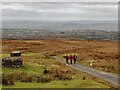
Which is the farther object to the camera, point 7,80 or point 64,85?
point 7,80

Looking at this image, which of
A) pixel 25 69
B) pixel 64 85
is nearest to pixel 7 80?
pixel 64 85

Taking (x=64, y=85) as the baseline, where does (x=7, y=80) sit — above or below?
above

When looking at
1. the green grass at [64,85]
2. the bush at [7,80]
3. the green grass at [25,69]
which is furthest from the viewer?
the green grass at [25,69]

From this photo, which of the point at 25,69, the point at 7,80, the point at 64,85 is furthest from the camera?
the point at 25,69

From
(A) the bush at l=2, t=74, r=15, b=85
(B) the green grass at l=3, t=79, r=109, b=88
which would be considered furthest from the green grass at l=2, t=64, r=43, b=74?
(B) the green grass at l=3, t=79, r=109, b=88

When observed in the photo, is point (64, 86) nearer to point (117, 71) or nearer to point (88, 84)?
point (88, 84)

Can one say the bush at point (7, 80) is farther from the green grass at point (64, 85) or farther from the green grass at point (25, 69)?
the green grass at point (25, 69)

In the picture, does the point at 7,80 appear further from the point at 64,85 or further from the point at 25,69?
the point at 25,69

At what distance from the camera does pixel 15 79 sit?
97.0 ft

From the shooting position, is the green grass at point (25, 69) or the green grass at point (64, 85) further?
the green grass at point (25, 69)

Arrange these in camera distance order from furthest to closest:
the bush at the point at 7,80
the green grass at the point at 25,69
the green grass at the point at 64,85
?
1. the green grass at the point at 25,69
2. the bush at the point at 7,80
3. the green grass at the point at 64,85

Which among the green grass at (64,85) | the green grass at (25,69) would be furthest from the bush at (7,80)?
the green grass at (25,69)

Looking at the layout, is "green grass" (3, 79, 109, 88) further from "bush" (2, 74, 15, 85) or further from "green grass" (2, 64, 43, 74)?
"green grass" (2, 64, 43, 74)

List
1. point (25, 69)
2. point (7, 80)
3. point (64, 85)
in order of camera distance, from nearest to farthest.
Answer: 1. point (64, 85)
2. point (7, 80)
3. point (25, 69)
